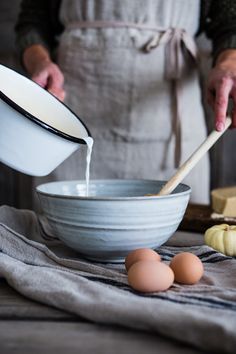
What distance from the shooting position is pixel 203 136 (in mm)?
1328

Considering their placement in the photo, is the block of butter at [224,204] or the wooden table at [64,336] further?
the block of butter at [224,204]

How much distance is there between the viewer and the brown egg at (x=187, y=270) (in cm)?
60

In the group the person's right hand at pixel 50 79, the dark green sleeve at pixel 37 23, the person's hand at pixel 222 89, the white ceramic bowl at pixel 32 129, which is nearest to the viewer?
the white ceramic bowl at pixel 32 129

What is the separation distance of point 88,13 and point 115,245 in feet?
2.26

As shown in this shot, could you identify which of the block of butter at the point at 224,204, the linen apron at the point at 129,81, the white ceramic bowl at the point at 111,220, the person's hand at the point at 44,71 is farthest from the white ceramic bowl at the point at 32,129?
the linen apron at the point at 129,81

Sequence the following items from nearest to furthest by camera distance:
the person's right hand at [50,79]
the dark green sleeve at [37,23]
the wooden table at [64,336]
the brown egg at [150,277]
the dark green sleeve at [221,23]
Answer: the wooden table at [64,336] < the brown egg at [150,277] < the person's right hand at [50,79] < the dark green sleeve at [221,23] < the dark green sleeve at [37,23]

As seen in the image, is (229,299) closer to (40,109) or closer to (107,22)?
(40,109)

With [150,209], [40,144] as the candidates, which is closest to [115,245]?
[150,209]

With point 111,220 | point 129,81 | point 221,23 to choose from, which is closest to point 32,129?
point 111,220

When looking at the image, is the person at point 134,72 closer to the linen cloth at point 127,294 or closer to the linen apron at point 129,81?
the linen apron at point 129,81

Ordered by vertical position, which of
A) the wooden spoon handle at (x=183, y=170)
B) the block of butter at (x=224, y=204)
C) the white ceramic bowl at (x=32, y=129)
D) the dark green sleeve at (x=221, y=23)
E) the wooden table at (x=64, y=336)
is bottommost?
the block of butter at (x=224, y=204)

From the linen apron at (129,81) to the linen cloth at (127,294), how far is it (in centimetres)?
50

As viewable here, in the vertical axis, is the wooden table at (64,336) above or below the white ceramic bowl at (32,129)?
below

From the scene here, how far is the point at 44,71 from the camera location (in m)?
1.05
